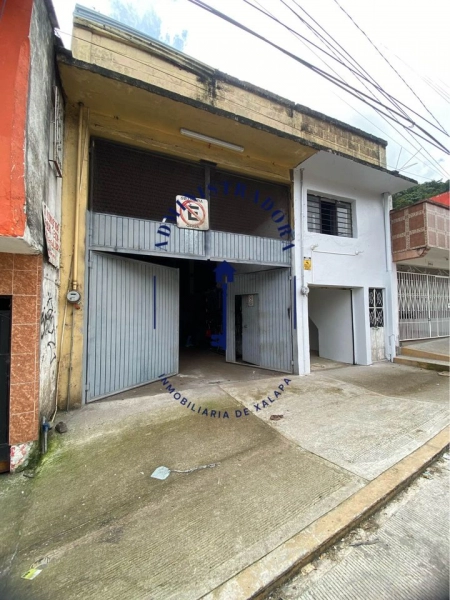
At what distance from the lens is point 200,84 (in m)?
6.09

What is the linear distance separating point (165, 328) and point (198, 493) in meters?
3.62

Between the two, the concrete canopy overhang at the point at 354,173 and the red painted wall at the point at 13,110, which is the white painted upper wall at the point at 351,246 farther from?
the red painted wall at the point at 13,110

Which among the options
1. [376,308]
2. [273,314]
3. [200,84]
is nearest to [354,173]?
[376,308]

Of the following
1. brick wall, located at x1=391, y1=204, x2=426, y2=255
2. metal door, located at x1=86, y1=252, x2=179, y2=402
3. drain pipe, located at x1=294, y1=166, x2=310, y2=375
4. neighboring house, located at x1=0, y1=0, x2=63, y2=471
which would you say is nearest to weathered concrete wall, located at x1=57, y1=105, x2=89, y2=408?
metal door, located at x1=86, y1=252, x2=179, y2=402

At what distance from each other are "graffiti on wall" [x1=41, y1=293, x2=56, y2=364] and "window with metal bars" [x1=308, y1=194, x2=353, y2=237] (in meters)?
6.01

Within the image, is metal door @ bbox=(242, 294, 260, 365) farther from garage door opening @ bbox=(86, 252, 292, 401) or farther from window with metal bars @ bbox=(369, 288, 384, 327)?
window with metal bars @ bbox=(369, 288, 384, 327)

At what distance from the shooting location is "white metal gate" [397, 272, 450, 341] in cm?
845

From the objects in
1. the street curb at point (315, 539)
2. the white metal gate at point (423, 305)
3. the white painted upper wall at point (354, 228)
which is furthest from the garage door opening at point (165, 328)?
the white metal gate at point (423, 305)

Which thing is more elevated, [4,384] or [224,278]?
[224,278]

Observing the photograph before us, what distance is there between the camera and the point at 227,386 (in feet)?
17.7

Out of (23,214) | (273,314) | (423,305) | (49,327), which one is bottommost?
(49,327)

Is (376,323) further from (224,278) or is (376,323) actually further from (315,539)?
(315,539)

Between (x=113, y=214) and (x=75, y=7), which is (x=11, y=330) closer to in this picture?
(x=113, y=214)

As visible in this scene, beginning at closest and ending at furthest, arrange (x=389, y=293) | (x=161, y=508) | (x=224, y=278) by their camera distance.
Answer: (x=161, y=508)
(x=389, y=293)
(x=224, y=278)
